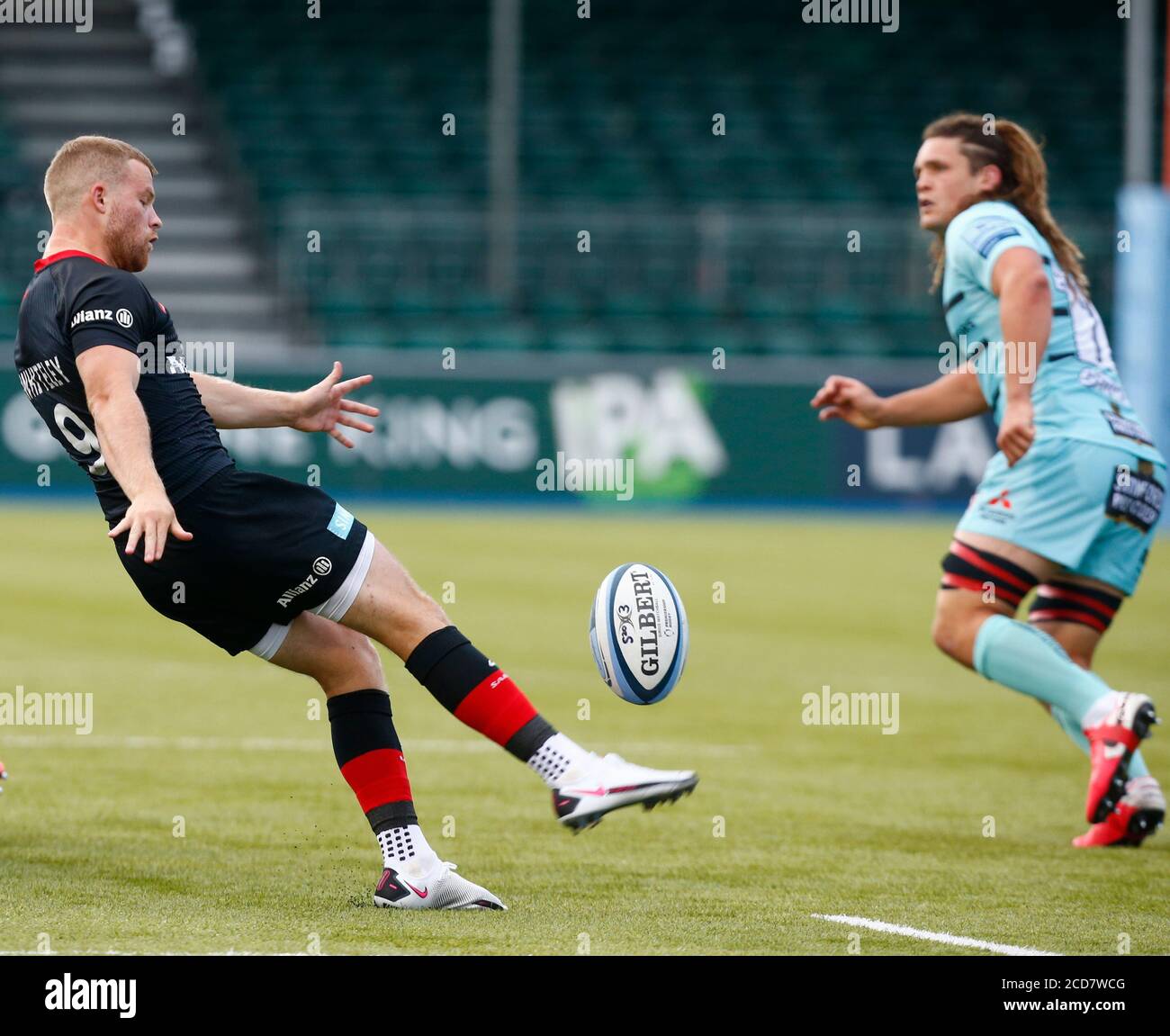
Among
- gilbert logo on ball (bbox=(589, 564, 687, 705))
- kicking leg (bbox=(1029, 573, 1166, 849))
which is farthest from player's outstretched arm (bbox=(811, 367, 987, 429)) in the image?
gilbert logo on ball (bbox=(589, 564, 687, 705))

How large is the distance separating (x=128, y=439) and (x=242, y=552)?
420 millimetres

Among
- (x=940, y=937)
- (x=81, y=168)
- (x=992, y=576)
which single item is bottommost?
(x=940, y=937)

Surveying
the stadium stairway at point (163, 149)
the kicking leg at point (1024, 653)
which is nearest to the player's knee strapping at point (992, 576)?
the kicking leg at point (1024, 653)

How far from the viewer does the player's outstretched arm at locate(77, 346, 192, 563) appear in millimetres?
4426

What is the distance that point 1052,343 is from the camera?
605 centimetres

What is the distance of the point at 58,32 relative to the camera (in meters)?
30.3

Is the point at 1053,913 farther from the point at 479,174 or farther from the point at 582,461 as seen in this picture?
the point at 479,174

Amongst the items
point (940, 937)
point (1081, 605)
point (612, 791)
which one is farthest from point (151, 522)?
point (1081, 605)

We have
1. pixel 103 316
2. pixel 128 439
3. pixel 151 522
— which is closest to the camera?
pixel 151 522

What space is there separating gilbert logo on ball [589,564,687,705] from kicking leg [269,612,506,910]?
687 millimetres

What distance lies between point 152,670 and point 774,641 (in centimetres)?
395

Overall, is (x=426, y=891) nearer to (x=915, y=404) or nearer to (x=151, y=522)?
(x=151, y=522)

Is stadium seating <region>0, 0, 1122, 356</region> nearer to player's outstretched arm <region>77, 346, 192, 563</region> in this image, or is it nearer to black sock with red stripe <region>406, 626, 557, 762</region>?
black sock with red stripe <region>406, 626, 557, 762</region>

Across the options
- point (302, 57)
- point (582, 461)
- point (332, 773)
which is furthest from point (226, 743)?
point (302, 57)
